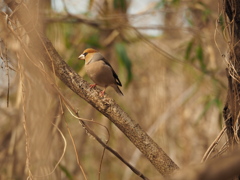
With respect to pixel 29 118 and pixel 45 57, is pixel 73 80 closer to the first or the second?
pixel 45 57

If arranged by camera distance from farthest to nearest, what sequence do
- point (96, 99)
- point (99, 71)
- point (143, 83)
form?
point (143, 83), point (99, 71), point (96, 99)

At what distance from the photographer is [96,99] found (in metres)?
2.27

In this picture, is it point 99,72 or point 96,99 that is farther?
point 99,72

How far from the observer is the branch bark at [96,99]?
2219mm

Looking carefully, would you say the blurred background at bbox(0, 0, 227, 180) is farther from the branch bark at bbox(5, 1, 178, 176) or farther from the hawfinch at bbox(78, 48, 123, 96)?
the branch bark at bbox(5, 1, 178, 176)

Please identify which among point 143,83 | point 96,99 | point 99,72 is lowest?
point 96,99

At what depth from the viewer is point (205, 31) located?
6.23m

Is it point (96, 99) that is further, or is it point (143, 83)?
point (143, 83)

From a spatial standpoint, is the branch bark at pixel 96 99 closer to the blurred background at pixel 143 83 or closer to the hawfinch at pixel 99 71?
the hawfinch at pixel 99 71

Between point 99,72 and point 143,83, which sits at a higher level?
point 143,83

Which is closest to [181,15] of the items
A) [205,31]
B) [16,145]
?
[205,31]

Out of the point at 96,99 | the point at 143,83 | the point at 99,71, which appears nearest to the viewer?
the point at 96,99

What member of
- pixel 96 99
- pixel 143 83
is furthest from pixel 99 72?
pixel 143 83

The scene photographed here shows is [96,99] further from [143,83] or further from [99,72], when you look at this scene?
[143,83]
